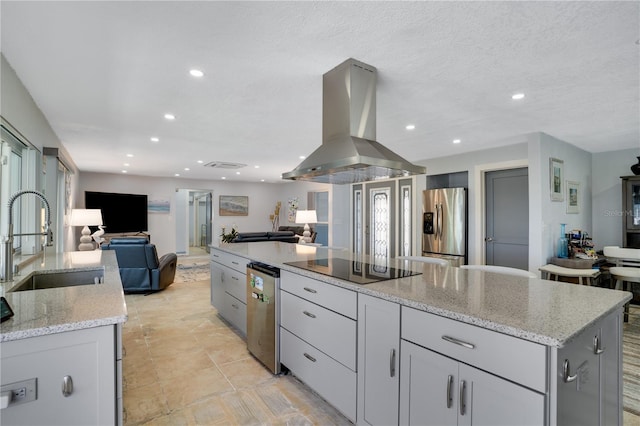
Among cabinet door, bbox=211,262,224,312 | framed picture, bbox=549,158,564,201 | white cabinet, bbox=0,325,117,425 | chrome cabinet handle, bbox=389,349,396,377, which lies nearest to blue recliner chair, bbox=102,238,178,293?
cabinet door, bbox=211,262,224,312

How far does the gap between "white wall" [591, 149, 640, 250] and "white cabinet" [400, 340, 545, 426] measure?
5.40 meters

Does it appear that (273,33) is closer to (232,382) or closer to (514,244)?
(232,382)

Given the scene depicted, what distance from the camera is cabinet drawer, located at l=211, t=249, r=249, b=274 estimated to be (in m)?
3.17

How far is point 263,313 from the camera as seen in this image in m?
2.64

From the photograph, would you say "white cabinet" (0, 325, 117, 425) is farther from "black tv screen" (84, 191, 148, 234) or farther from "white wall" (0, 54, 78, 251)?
"black tv screen" (84, 191, 148, 234)

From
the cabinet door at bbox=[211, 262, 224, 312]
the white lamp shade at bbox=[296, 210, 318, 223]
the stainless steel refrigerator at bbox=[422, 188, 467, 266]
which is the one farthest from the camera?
the white lamp shade at bbox=[296, 210, 318, 223]

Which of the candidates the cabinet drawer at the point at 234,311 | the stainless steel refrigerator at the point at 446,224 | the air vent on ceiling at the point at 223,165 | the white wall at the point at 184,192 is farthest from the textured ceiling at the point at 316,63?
the white wall at the point at 184,192

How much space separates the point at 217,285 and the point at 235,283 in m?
0.67

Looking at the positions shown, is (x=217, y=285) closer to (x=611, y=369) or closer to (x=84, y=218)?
(x=84, y=218)

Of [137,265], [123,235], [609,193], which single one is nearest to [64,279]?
[137,265]

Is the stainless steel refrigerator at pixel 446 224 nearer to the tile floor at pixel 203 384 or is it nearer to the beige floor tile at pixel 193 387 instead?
the tile floor at pixel 203 384

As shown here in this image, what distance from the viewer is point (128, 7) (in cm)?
165

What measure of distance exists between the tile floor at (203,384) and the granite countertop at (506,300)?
86 cm

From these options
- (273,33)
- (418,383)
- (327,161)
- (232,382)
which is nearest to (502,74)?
(327,161)
